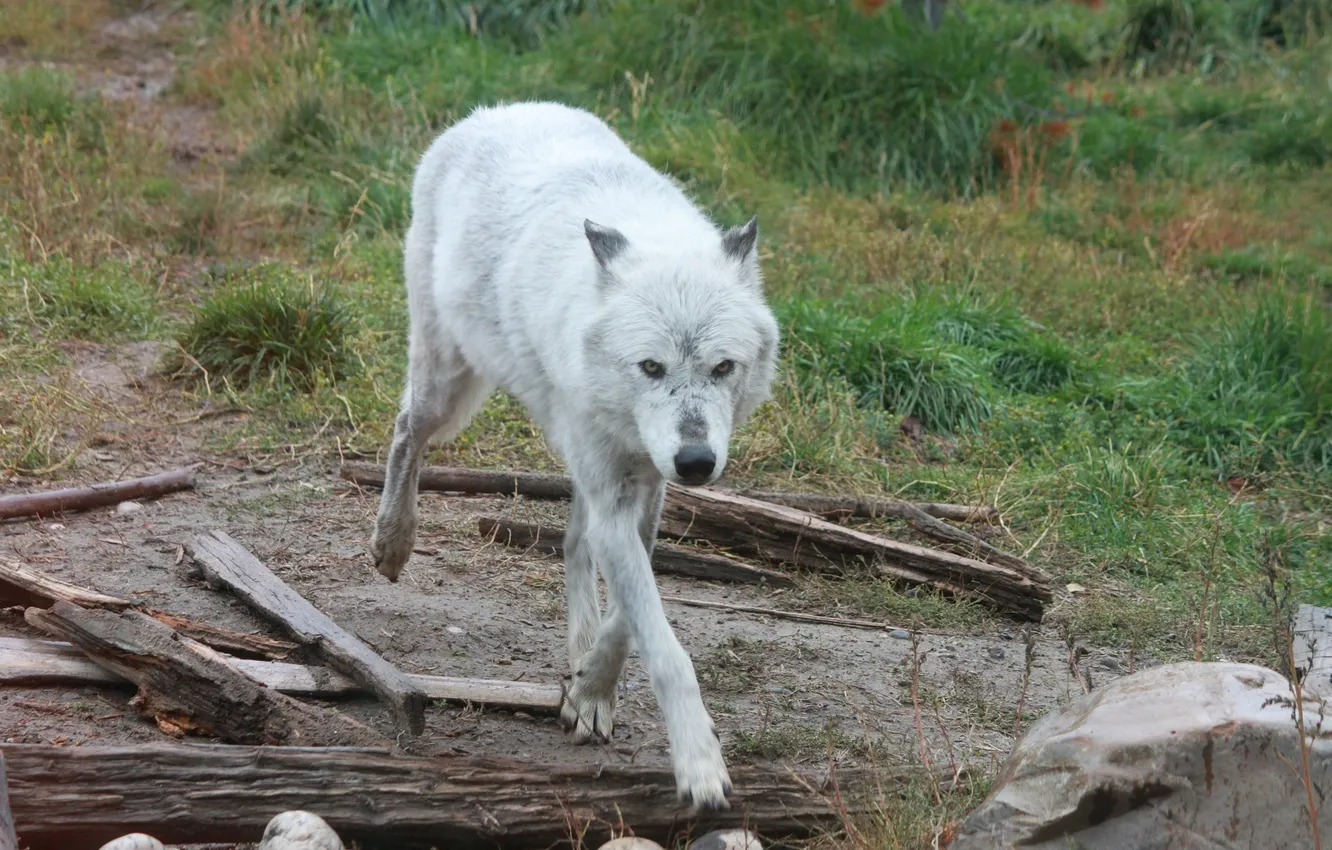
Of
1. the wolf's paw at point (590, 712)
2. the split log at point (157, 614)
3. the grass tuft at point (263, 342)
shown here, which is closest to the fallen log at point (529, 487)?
the grass tuft at point (263, 342)

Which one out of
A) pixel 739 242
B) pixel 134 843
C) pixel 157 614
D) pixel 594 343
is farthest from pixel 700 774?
pixel 157 614

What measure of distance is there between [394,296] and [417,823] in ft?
16.4

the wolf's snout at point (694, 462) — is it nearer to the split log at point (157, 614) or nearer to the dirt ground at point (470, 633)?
the dirt ground at point (470, 633)

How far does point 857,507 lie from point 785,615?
3.02 feet

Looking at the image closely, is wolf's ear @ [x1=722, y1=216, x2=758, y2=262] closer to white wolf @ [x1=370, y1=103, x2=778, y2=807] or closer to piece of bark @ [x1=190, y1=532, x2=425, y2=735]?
white wolf @ [x1=370, y1=103, x2=778, y2=807]

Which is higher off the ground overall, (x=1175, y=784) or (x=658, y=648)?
(x=1175, y=784)

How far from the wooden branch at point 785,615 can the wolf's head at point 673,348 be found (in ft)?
5.02

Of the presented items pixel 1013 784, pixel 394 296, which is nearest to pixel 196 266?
pixel 394 296

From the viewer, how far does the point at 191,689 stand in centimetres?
355

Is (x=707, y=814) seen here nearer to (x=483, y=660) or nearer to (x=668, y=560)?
(x=483, y=660)

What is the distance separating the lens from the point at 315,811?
300 centimetres

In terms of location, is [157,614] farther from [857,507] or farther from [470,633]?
[857,507]

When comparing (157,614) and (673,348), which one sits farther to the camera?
(157,614)

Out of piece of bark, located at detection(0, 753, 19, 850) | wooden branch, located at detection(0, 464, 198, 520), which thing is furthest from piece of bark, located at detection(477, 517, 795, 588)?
piece of bark, located at detection(0, 753, 19, 850)
